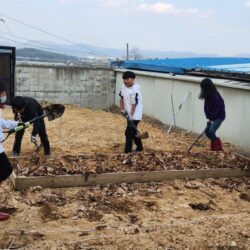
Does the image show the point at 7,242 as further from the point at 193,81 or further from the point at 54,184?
the point at 193,81

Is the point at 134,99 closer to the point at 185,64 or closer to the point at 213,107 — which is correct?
the point at 213,107

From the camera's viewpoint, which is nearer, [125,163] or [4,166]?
[4,166]

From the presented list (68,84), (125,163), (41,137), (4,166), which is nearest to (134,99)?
(125,163)

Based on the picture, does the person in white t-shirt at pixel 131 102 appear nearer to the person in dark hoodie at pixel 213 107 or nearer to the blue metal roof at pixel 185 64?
the person in dark hoodie at pixel 213 107

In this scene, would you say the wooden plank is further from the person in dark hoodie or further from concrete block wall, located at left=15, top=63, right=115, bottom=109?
concrete block wall, located at left=15, top=63, right=115, bottom=109

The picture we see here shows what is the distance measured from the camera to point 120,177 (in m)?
6.48

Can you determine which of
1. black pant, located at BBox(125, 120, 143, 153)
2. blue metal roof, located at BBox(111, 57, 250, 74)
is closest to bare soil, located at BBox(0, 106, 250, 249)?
black pant, located at BBox(125, 120, 143, 153)

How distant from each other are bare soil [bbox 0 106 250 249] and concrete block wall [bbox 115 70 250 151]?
96.7 inches

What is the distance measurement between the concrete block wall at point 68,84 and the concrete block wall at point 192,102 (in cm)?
53

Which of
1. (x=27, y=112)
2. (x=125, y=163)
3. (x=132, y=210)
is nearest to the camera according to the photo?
(x=132, y=210)

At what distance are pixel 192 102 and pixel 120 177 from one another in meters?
5.85

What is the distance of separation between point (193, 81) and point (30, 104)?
5.56 meters

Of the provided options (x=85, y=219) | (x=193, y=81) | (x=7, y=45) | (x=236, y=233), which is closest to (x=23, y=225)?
(x=85, y=219)

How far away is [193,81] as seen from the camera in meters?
11.8
